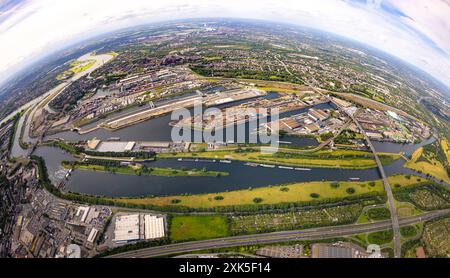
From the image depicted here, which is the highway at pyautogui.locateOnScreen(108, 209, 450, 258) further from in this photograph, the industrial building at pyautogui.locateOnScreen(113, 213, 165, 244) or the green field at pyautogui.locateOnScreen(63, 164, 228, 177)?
the green field at pyautogui.locateOnScreen(63, 164, 228, 177)

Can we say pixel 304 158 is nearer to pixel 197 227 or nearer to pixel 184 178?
pixel 184 178

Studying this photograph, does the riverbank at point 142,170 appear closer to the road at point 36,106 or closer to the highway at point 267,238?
the road at point 36,106

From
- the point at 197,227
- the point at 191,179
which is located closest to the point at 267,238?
the point at 197,227

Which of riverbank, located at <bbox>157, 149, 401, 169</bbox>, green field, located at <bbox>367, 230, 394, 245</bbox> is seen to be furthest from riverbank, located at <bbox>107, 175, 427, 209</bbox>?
green field, located at <bbox>367, 230, 394, 245</bbox>

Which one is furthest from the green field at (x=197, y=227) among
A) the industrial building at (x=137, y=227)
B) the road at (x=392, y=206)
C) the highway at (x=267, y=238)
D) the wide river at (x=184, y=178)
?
the road at (x=392, y=206)

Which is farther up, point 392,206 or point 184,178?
point 184,178

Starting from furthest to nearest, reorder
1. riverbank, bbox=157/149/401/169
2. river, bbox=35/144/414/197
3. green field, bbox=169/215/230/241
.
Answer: riverbank, bbox=157/149/401/169
river, bbox=35/144/414/197
green field, bbox=169/215/230/241
